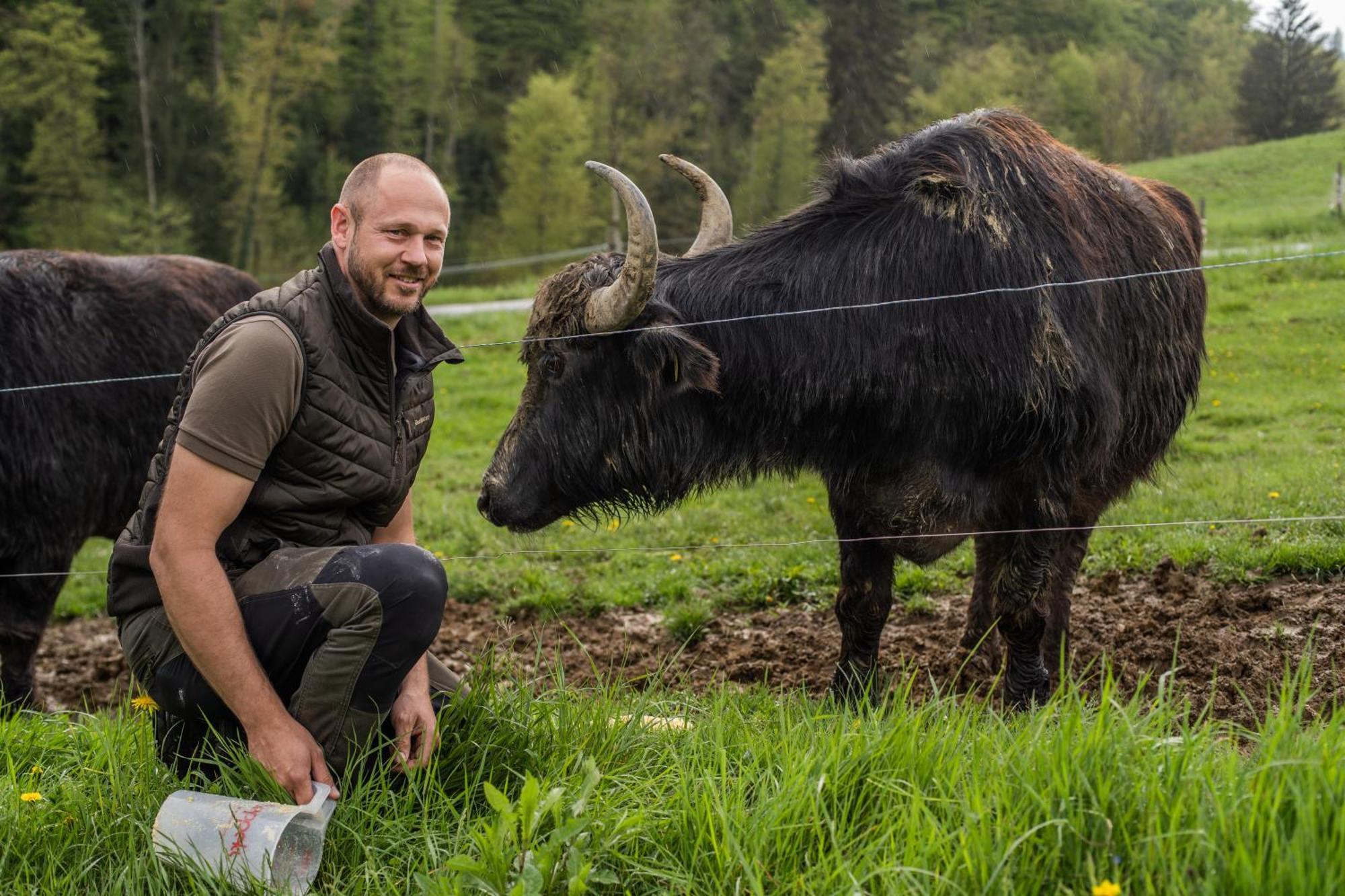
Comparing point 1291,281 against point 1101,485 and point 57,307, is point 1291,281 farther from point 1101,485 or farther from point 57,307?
point 57,307

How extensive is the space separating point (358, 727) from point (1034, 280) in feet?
8.89

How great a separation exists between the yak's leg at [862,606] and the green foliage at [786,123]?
34556 mm

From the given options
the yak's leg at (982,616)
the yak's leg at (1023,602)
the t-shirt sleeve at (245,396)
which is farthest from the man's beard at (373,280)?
the yak's leg at (982,616)

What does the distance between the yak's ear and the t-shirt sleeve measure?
4.52ft

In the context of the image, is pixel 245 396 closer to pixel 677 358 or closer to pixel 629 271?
pixel 629 271

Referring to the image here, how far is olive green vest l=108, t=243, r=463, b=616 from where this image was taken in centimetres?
312

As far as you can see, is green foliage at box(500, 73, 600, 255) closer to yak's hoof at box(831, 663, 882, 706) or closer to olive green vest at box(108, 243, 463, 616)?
yak's hoof at box(831, 663, 882, 706)

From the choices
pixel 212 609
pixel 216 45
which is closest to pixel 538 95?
pixel 216 45

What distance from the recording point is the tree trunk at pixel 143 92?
150 feet

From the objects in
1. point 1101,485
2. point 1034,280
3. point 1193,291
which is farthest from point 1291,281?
point 1034,280

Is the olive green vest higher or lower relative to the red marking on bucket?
higher

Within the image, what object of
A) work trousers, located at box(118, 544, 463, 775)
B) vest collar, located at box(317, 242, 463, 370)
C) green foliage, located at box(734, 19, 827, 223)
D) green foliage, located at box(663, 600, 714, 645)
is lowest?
green foliage, located at box(663, 600, 714, 645)

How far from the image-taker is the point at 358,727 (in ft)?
9.99

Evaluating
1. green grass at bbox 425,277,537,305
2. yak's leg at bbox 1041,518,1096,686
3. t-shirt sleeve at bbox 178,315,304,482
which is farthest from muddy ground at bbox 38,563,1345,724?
green grass at bbox 425,277,537,305
